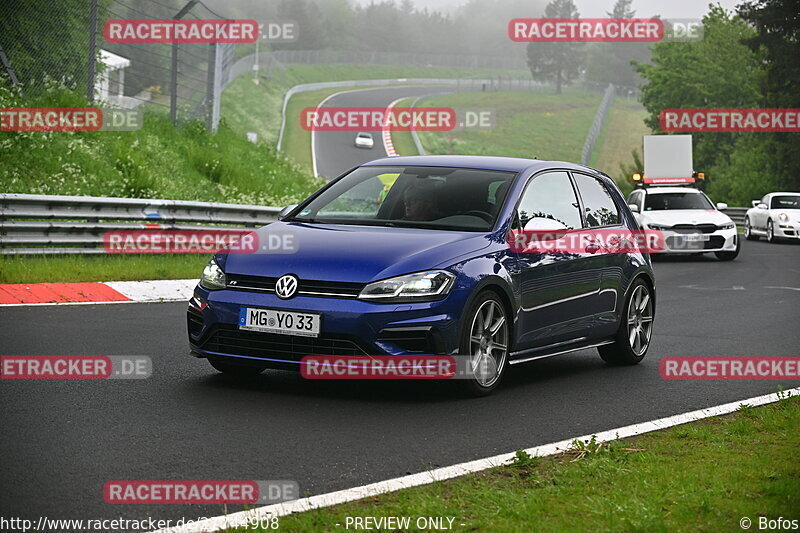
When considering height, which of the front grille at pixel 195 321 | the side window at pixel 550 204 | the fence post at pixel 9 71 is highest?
the fence post at pixel 9 71

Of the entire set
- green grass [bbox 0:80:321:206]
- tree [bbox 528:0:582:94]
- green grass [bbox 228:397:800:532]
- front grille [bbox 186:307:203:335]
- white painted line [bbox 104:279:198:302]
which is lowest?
green grass [bbox 228:397:800:532]

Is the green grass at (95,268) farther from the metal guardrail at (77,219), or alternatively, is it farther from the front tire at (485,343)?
the front tire at (485,343)

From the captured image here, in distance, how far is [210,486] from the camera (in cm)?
559

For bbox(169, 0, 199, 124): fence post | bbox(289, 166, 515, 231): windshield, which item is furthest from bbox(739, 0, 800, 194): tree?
bbox(289, 166, 515, 231): windshield

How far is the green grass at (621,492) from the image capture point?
4984 mm

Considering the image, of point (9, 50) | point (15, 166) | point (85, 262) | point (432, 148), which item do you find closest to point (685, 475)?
point (85, 262)

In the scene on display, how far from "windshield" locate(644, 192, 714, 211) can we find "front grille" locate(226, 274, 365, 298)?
803 inches

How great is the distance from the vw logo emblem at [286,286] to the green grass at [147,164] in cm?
1216

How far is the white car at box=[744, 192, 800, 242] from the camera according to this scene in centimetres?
3500

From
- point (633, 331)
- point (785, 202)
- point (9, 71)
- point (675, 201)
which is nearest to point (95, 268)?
point (633, 331)

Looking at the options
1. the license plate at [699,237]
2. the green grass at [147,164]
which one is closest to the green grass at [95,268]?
the green grass at [147,164]

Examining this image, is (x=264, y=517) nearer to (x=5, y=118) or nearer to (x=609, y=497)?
(x=609, y=497)

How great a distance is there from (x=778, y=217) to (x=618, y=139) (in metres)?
61.4

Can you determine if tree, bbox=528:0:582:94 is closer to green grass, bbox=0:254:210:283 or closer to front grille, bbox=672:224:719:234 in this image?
front grille, bbox=672:224:719:234
